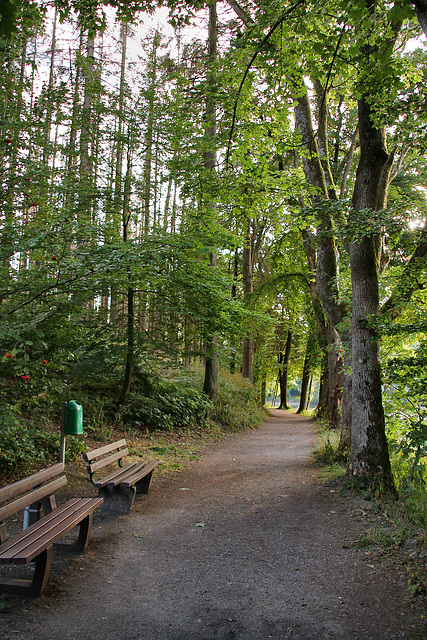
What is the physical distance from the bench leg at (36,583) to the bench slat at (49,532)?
0.12m

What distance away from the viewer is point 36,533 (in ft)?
11.3

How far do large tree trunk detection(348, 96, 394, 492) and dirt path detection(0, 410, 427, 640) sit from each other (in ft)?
1.99

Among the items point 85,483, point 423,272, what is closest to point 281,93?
point 423,272

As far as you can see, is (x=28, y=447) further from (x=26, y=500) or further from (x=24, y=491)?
(x=26, y=500)

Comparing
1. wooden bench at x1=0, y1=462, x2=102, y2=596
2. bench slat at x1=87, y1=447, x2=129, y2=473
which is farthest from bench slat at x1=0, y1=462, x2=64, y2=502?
bench slat at x1=87, y1=447, x2=129, y2=473

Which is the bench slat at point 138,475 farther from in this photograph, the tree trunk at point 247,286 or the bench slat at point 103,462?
the tree trunk at point 247,286

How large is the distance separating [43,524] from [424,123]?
20.8 ft

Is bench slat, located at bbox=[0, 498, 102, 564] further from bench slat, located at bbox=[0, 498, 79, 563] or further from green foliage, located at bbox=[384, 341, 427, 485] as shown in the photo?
green foliage, located at bbox=[384, 341, 427, 485]

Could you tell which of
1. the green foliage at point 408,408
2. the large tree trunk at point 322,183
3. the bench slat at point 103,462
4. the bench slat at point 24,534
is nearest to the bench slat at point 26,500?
the bench slat at point 24,534

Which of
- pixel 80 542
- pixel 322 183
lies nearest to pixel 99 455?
pixel 80 542

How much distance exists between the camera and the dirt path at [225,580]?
297 cm

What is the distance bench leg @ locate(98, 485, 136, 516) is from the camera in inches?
214

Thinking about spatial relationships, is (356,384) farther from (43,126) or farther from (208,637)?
(43,126)

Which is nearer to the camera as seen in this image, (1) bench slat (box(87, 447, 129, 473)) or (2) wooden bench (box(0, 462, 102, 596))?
(2) wooden bench (box(0, 462, 102, 596))
